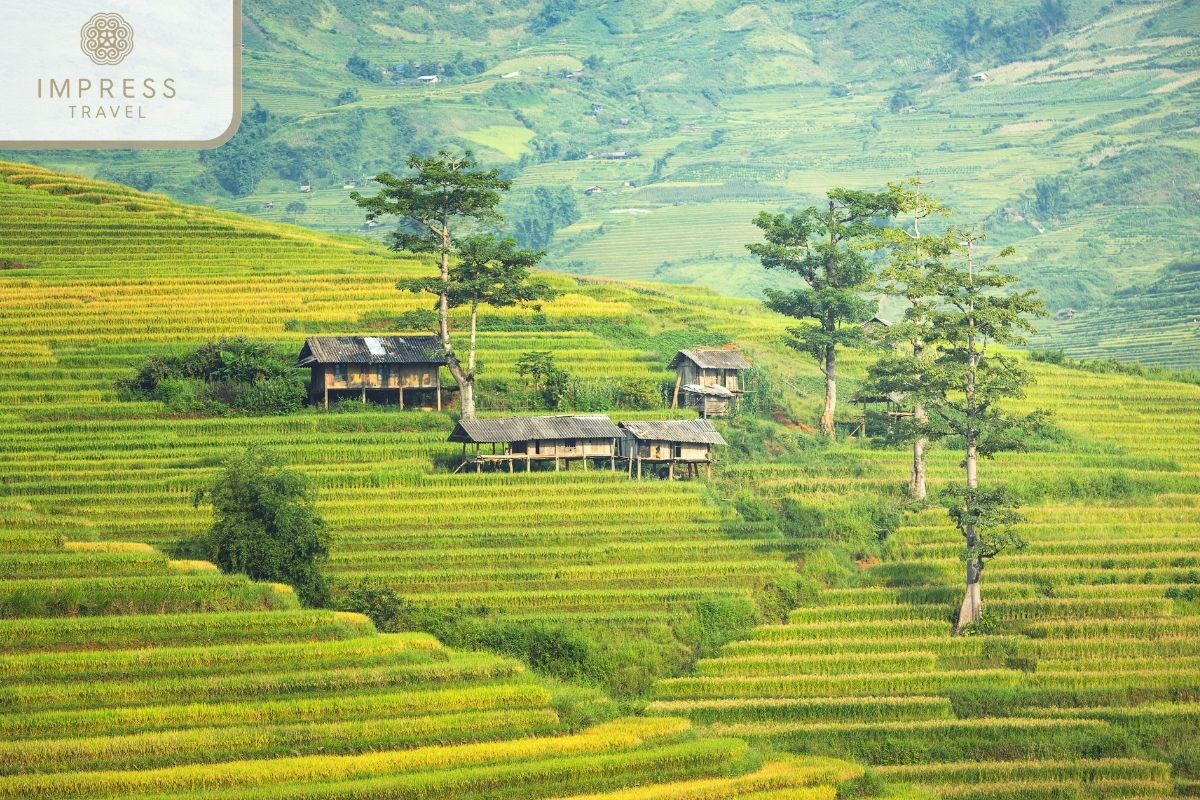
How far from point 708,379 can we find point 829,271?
614 centimetres

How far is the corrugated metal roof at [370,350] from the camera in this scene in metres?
57.2

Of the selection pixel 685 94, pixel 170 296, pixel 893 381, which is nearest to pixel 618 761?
pixel 893 381

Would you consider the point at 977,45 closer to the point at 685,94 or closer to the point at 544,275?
the point at 685,94

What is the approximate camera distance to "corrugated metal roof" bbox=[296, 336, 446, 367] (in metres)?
57.2

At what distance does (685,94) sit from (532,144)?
75.3ft

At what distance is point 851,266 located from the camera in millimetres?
62594

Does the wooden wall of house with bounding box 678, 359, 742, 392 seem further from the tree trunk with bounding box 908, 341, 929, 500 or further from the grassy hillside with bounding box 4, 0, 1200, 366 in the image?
the grassy hillside with bounding box 4, 0, 1200, 366

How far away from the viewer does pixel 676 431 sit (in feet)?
180

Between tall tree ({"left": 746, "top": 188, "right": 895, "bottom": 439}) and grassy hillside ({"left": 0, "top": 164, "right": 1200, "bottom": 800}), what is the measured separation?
7.87 feet

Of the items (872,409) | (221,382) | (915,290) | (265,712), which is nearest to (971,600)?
(915,290)

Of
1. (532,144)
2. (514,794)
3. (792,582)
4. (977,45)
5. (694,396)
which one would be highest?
(977,45)

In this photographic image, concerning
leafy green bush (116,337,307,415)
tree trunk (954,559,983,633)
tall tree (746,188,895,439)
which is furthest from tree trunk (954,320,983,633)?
leafy green bush (116,337,307,415)

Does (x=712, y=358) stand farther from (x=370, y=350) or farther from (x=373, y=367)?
(x=370, y=350)

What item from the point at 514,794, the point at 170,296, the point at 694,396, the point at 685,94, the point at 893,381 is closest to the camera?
the point at 514,794
